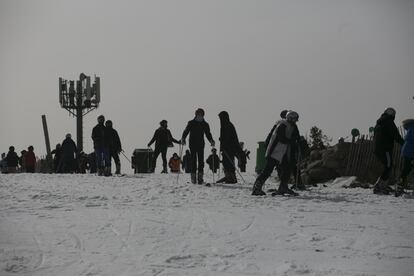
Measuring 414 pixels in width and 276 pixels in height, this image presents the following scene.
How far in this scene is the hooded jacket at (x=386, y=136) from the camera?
11.8 metres

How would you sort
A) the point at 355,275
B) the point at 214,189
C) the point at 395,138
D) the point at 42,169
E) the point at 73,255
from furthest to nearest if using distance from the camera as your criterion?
1. the point at 42,169
2. the point at 214,189
3. the point at 395,138
4. the point at 73,255
5. the point at 355,275

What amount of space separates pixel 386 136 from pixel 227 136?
3.79 m

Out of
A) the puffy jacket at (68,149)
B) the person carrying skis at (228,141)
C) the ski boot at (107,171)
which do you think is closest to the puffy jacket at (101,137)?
the ski boot at (107,171)

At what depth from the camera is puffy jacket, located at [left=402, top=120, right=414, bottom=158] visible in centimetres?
1176

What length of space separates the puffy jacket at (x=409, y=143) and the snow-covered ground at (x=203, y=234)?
40.5 inches

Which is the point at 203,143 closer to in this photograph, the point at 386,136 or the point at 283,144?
the point at 283,144

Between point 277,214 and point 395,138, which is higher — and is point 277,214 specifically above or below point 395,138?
below

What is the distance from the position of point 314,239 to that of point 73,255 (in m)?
2.65

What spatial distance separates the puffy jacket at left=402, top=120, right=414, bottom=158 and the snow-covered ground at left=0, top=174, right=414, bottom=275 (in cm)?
103

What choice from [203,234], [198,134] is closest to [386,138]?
[198,134]

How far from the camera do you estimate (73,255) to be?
19.9ft

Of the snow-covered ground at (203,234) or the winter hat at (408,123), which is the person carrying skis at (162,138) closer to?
the snow-covered ground at (203,234)

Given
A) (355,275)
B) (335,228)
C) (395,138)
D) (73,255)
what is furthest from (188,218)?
(395,138)

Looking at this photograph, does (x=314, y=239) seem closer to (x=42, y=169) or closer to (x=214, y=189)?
(x=214, y=189)
